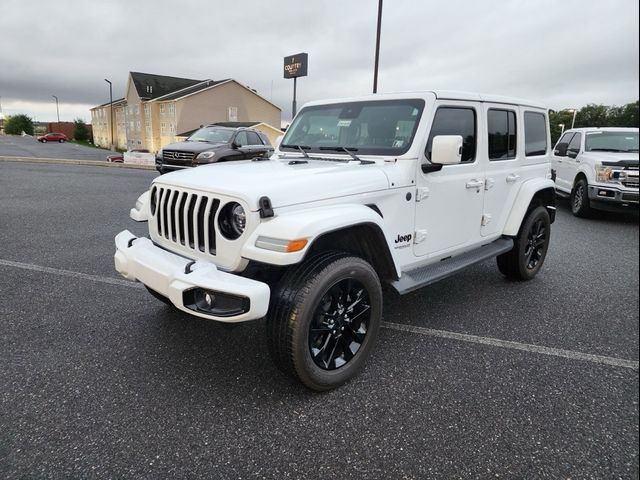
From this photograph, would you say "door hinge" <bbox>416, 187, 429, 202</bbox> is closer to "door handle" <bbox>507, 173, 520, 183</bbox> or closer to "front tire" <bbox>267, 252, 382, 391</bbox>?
"front tire" <bbox>267, 252, 382, 391</bbox>

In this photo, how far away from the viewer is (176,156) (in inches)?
457

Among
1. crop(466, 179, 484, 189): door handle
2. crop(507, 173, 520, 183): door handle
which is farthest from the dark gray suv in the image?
crop(466, 179, 484, 189): door handle

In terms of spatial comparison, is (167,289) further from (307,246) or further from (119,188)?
(119,188)

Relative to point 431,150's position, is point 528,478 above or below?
below

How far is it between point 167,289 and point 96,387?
79 centimetres

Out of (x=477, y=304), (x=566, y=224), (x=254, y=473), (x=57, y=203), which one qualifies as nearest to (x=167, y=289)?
(x=254, y=473)

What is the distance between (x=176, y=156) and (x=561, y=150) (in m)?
9.46

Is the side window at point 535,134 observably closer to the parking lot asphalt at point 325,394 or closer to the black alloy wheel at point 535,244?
the black alloy wheel at point 535,244

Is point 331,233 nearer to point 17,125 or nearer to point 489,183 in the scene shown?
point 489,183

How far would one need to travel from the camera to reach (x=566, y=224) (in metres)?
7.95

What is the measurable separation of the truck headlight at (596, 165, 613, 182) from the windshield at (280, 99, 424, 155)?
20.5ft

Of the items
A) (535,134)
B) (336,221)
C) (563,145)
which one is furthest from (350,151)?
(563,145)

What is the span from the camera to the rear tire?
4367mm

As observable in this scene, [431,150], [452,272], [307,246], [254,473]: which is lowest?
[254,473]
